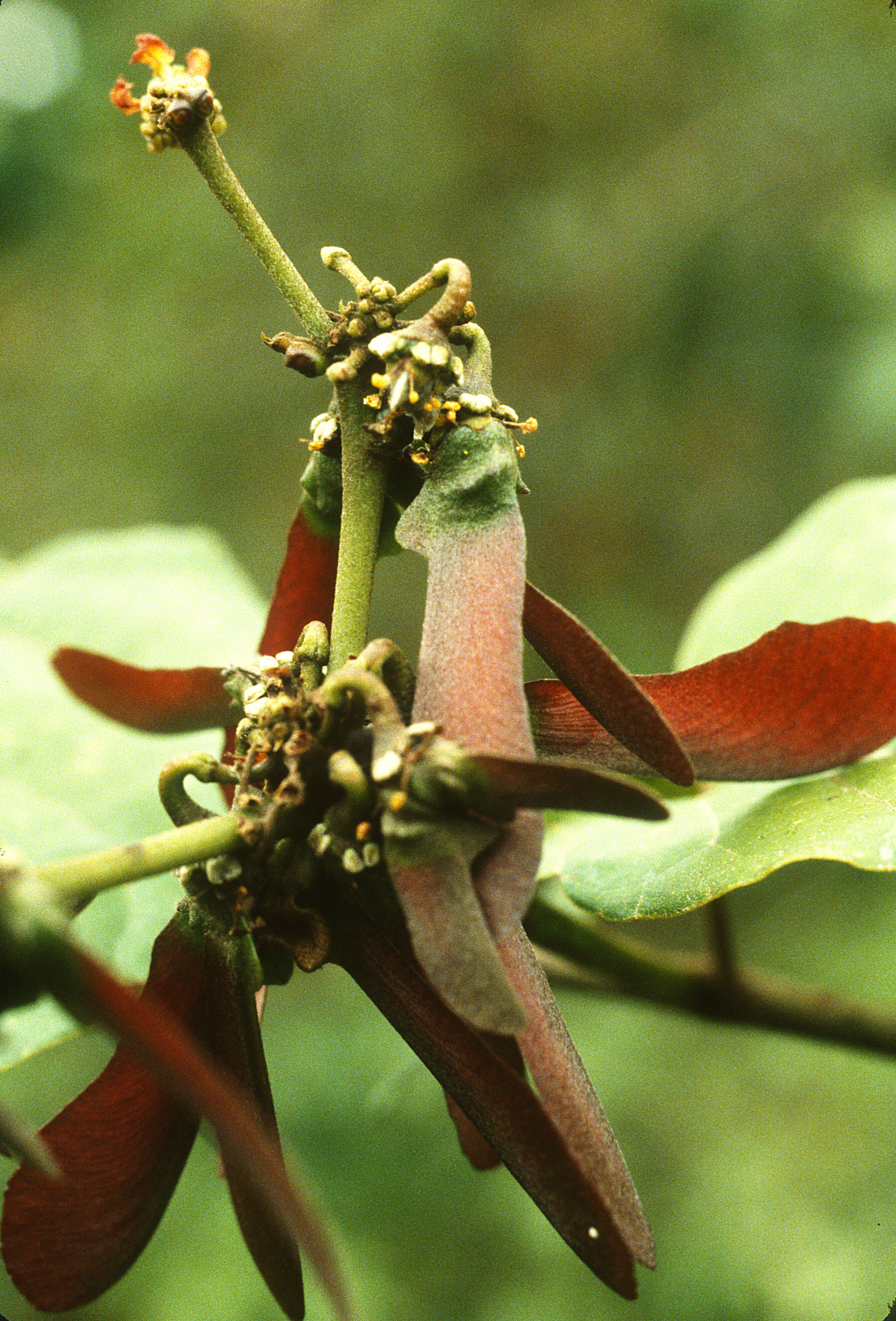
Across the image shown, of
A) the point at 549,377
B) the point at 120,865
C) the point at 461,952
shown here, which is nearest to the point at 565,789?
the point at 461,952

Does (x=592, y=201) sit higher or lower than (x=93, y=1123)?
higher

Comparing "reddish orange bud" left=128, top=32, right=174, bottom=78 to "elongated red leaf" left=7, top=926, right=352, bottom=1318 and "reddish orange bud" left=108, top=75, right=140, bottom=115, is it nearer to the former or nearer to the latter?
"reddish orange bud" left=108, top=75, right=140, bottom=115

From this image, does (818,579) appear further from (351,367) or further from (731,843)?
(351,367)

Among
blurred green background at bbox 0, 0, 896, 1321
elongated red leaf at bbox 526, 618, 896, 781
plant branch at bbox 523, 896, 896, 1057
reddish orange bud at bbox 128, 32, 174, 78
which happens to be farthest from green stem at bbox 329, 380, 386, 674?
blurred green background at bbox 0, 0, 896, 1321

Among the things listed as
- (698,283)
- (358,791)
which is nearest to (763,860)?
(358,791)

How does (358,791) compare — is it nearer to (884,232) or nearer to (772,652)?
(772,652)

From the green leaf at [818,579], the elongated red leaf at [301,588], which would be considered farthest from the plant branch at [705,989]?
the elongated red leaf at [301,588]
